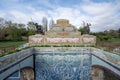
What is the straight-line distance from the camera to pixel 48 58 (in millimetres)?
11477

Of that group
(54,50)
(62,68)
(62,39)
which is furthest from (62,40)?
(62,68)

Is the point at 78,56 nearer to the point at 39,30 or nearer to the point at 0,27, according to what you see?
the point at 39,30

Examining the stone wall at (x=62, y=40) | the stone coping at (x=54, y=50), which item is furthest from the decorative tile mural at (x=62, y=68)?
the stone wall at (x=62, y=40)

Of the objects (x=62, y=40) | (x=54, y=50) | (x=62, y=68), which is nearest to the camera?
(x=62, y=68)

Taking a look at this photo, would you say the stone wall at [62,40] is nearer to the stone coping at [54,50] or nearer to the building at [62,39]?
the building at [62,39]

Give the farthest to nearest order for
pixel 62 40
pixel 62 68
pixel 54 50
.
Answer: pixel 62 40
pixel 54 50
pixel 62 68

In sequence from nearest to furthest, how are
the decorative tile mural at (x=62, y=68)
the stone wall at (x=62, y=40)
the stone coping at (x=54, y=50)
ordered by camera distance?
the stone coping at (x=54, y=50) → the decorative tile mural at (x=62, y=68) → the stone wall at (x=62, y=40)

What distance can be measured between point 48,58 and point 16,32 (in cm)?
2043

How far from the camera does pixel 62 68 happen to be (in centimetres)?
1127

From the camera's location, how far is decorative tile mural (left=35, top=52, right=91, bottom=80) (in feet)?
36.6

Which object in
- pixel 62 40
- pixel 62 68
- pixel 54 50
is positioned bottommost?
pixel 62 68

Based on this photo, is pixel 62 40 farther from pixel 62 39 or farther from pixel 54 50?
pixel 54 50

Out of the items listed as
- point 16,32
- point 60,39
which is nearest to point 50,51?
point 60,39

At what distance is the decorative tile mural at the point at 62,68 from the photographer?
36.6 feet
